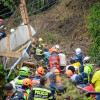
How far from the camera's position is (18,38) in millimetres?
11586

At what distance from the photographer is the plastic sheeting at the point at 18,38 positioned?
11.0 metres

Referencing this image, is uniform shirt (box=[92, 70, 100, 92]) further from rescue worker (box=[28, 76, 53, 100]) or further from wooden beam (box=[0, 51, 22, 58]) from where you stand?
wooden beam (box=[0, 51, 22, 58])

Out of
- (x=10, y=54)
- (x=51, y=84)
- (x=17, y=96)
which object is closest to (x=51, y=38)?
(x=10, y=54)

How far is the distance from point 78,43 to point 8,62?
821 centimetres

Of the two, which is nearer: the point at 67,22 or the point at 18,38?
the point at 18,38

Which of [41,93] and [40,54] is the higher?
[40,54]

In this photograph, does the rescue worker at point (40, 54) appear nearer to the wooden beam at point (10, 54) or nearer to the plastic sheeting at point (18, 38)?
the plastic sheeting at point (18, 38)

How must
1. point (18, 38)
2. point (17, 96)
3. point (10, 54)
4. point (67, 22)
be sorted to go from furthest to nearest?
point (67, 22)
point (18, 38)
point (10, 54)
point (17, 96)

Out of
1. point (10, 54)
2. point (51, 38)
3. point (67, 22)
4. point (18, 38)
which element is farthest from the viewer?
point (67, 22)

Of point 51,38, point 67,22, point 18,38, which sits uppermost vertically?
point 67,22

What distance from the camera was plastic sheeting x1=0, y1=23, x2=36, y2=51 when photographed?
1099cm

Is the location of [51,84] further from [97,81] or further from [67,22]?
[67,22]

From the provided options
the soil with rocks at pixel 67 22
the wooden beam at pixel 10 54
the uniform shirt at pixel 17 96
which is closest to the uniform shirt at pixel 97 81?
the uniform shirt at pixel 17 96

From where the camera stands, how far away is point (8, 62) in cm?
1091
